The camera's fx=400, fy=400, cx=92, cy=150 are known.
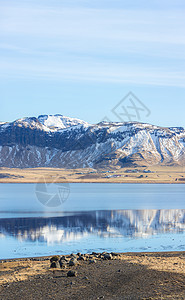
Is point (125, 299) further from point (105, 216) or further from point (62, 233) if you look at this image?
point (105, 216)

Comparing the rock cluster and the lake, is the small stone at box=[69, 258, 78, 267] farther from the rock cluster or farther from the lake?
the lake

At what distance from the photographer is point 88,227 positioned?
214 ft

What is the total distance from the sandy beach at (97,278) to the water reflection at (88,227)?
16.0 metres

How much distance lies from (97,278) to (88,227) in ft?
120

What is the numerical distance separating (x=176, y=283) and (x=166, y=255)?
14150mm

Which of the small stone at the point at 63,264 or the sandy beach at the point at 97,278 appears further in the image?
the small stone at the point at 63,264

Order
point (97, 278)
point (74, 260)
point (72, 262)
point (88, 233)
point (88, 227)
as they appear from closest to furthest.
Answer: point (97, 278), point (72, 262), point (74, 260), point (88, 233), point (88, 227)

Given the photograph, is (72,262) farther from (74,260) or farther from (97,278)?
(97,278)

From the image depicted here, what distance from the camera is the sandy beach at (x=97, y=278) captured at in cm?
2505

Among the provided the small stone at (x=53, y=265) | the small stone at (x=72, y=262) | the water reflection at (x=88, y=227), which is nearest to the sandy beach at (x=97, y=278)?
the small stone at (x=72, y=262)

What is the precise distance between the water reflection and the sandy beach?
15982 millimetres

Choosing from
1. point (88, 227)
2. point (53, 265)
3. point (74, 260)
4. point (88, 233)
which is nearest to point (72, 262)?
point (74, 260)

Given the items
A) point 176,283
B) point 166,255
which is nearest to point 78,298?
point 176,283

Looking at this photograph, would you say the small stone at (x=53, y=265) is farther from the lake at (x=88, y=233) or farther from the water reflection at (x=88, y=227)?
the water reflection at (x=88, y=227)
